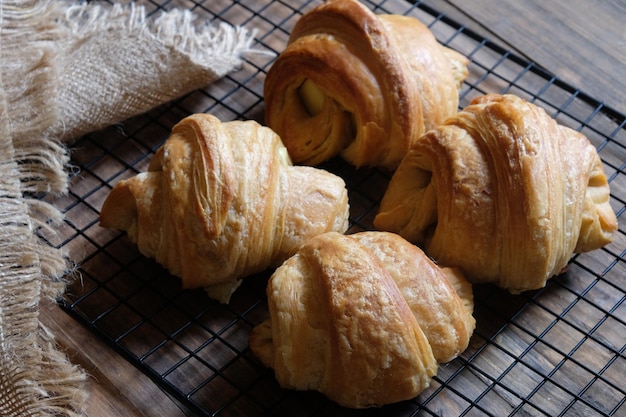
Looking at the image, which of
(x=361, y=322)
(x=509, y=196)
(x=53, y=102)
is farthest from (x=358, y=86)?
(x=53, y=102)

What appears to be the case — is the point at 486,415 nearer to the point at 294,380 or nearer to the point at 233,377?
the point at 294,380

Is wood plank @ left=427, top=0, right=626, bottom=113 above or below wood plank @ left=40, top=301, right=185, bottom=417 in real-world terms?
above

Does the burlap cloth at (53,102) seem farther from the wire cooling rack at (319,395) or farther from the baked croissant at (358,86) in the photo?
the baked croissant at (358,86)

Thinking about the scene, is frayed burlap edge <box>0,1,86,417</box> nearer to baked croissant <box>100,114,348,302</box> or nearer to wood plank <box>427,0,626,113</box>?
baked croissant <box>100,114,348,302</box>

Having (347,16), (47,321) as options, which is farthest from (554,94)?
(47,321)

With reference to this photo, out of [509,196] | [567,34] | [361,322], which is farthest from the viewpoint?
[567,34]

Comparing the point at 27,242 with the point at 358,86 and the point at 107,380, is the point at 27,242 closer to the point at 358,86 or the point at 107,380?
the point at 107,380

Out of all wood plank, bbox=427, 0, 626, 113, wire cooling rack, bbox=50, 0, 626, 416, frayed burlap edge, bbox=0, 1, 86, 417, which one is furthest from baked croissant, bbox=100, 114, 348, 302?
wood plank, bbox=427, 0, 626, 113
